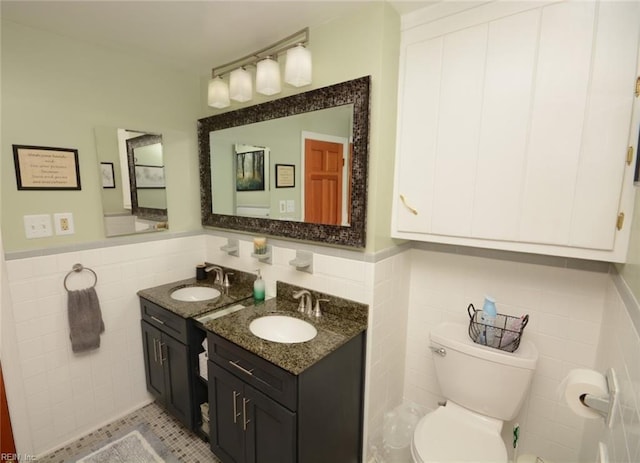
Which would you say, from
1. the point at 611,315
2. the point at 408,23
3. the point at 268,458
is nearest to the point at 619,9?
the point at 408,23

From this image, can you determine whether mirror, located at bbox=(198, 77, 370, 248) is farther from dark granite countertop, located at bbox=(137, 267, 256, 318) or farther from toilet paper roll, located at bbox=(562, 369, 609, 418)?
toilet paper roll, located at bbox=(562, 369, 609, 418)

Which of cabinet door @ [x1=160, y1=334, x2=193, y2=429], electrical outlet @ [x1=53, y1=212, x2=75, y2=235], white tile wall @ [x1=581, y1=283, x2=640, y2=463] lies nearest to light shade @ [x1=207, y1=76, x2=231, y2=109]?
electrical outlet @ [x1=53, y1=212, x2=75, y2=235]

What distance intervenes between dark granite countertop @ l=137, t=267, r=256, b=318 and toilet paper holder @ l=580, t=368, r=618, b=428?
1.61m

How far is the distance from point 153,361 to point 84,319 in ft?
1.69

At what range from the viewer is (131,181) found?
6.41ft

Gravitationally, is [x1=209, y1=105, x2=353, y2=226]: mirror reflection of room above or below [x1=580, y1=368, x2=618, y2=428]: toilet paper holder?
above

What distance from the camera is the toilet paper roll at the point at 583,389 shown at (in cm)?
91

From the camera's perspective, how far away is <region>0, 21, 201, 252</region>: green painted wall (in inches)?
59.9

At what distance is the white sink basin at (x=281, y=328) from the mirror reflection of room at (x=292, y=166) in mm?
574

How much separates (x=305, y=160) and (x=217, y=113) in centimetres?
90

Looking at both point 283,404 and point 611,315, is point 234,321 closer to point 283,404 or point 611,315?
point 283,404

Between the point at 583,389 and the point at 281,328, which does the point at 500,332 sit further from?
the point at 281,328

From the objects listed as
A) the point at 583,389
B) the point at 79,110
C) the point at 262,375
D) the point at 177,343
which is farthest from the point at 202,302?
the point at 583,389

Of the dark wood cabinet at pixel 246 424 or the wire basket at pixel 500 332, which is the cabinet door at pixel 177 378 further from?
the wire basket at pixel 500 332
